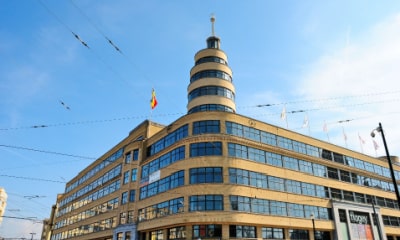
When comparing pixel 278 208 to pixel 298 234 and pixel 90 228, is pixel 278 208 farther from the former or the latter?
pixel 90 228

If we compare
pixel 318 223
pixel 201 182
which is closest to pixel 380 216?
pixel 318 223

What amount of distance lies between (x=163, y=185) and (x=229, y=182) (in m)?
9.98

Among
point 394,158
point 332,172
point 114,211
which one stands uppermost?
point 394,158

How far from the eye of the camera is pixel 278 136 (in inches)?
1825

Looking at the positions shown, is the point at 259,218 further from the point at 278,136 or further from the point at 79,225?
the point at 79,225

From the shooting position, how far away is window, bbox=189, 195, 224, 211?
36531mm

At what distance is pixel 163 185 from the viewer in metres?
43.1

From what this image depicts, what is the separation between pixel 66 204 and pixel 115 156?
37.6m

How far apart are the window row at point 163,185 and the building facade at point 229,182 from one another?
131 millimetres

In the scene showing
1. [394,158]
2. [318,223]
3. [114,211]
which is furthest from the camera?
[394,158]

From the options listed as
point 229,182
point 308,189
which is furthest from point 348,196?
point 229,182

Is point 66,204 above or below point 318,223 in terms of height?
above

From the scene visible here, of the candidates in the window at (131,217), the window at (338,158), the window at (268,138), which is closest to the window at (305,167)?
the window at (268,138)

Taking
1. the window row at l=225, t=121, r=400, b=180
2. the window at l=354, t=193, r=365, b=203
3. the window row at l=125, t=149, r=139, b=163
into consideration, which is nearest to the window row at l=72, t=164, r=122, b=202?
the window row at l=125, t=149, r=139, b=163
